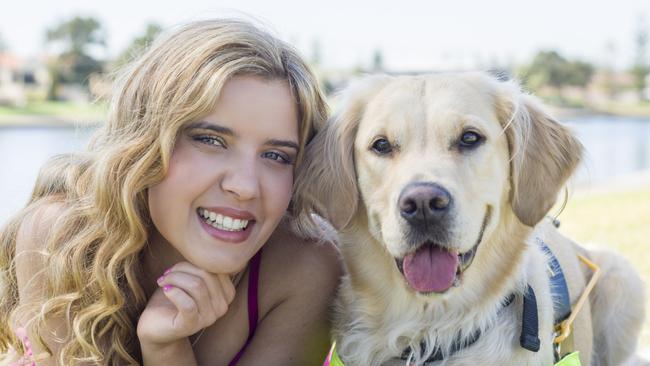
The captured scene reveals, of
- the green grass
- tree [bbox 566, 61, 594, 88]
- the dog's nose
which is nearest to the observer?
the dog's nose

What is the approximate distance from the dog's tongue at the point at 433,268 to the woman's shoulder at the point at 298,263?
627 mm

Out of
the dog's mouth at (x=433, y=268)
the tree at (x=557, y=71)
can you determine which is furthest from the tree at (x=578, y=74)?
the dog's mouth at (x=433, y=268)

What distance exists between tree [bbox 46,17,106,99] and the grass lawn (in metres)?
46.4

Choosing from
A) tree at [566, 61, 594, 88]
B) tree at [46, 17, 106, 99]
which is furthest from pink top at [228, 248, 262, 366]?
tree at [566, 61, 594, 88]

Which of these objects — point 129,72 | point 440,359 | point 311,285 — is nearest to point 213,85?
point 129,72

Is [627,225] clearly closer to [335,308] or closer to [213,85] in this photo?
[335,308]

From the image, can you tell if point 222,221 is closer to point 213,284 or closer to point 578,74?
point 213,284

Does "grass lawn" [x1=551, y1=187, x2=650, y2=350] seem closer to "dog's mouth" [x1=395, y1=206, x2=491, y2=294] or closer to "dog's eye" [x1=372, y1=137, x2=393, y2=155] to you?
"dog's mouth" [x1=395, y1=206, x2=491, y2=294]

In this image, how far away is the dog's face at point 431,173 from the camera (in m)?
2.55

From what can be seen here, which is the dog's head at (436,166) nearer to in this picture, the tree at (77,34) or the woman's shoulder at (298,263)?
the woman's shoulder at (298,263)

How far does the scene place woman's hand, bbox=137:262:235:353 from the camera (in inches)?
107

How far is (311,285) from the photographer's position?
10.4 feet

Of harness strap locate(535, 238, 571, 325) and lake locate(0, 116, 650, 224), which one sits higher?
harness strap locate(535, 238, 571, 325)

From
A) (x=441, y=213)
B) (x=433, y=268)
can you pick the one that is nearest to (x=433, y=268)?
(x=433, y=268)
